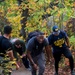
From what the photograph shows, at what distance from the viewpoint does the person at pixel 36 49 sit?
8195 millimetres

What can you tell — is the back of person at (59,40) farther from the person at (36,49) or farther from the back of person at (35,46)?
the back of person at (35,46)

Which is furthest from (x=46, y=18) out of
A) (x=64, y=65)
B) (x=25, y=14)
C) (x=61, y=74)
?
(x=61, y=74)

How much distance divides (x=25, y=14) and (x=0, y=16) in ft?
7.34

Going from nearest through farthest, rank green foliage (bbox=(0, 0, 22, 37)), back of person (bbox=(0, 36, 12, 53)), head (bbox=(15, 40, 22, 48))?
back of person (bbox=(0, 36, 12, 53))
head (bbox=(15, 40, 22, 48))
green foliage (bbox=(0, 0, 22, 37))

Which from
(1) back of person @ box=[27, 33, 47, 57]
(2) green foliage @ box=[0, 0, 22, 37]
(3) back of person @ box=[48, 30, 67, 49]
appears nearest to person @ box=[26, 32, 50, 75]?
(1) back of person @ box=[27, 33, 47, 57]

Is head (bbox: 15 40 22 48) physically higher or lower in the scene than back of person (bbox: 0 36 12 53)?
lower

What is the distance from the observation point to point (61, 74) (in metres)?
11.1

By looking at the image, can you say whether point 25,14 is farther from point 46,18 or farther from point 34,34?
point 34,34

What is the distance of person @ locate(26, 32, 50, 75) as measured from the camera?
8195 mm

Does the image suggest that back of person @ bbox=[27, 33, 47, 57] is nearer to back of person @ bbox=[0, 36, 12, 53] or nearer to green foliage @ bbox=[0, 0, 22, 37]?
back of person @ bbox=[0, 36, 12, 53]

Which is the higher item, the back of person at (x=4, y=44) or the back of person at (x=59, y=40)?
the back of person at (x=4, y=44)

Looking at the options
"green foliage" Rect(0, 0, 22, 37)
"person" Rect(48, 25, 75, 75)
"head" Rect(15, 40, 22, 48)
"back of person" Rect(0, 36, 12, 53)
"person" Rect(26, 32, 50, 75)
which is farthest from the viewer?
"green foliage" Rect(0, 0, 22, 37)

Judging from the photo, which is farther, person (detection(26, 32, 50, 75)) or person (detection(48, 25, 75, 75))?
person (detection(48, 25, 75, 75))

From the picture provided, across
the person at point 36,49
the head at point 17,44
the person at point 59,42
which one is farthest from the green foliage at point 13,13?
the person at point 36,49
